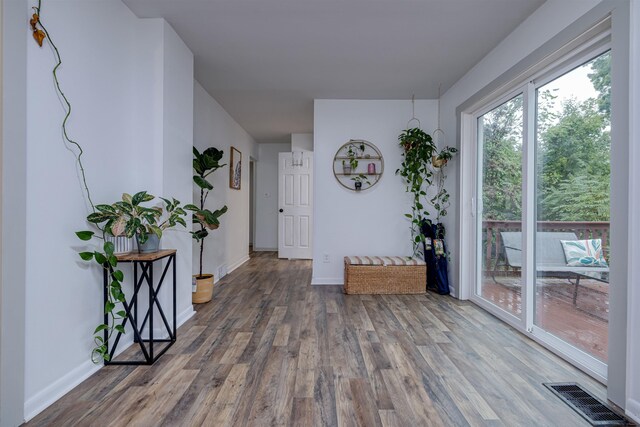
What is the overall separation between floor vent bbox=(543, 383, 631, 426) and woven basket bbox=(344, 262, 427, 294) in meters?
1.90

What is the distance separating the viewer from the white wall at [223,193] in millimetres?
3684

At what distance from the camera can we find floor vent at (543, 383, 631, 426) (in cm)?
145

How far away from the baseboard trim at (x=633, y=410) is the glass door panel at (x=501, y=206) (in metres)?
1.05

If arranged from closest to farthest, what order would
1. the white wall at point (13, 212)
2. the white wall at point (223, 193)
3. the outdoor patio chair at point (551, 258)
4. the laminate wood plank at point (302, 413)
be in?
the white wall at point (13, 212)
the laminate wood plank at point (302, 413)
the outdoor patio chair at point (551, 258)
the white wall at point (223, 193)

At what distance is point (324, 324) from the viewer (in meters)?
2.66

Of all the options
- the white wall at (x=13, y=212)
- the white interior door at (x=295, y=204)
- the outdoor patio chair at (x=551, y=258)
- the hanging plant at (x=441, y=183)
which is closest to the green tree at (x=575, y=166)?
the outdoor patio chair at (x=551, y=258)

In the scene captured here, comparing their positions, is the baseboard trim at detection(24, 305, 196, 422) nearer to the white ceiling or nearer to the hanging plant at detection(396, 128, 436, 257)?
the white ceiling

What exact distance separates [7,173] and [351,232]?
3.27 m

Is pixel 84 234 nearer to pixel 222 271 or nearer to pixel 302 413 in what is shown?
pixel 302 413

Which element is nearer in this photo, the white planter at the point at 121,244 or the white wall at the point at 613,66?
the white wall at the point at 613,66

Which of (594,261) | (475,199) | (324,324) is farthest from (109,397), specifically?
(475,199)

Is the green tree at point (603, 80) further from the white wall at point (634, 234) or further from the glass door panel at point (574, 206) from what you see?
the white wall at point (634, 234)

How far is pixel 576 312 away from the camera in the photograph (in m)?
2.09

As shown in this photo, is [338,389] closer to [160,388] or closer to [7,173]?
[160,388]
